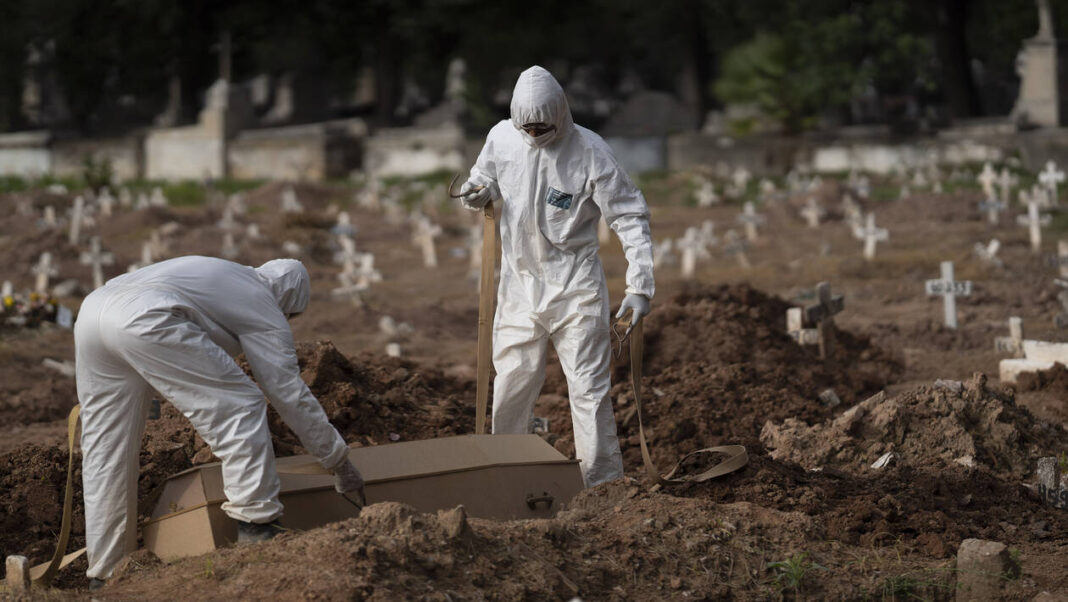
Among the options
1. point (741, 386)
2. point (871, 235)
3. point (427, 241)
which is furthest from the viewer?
point (427, 241)

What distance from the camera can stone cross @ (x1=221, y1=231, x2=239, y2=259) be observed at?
62.2 ft

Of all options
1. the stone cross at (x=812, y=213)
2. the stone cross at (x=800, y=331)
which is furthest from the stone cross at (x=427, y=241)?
the stone cross at (x=800, y=331)

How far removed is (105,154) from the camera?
37.4 metres

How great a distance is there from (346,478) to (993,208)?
15170 millimetres

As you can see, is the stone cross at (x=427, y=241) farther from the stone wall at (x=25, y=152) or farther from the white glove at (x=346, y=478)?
the stone wall at (x=25, y=152)

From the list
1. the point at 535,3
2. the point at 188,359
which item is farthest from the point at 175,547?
the point at 535,3

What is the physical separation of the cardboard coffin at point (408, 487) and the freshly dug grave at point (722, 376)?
62.1 inches

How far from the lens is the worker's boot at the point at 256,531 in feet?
17.1

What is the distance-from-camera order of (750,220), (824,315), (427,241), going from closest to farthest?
1. (824,315)
2. (750,220)
3. (427,241)

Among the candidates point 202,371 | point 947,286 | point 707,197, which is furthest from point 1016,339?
point 707,197

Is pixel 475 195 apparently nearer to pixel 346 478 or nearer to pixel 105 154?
pixel 346 478

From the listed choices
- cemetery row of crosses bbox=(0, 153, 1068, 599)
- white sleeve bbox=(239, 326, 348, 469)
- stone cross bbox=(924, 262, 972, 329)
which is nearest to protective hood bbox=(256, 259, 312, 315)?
white sleeve bbox=(239, 326, 348, 469)

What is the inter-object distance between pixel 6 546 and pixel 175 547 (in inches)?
64.1

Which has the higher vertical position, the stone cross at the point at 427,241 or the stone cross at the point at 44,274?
the stone cross at the point at 427,241
